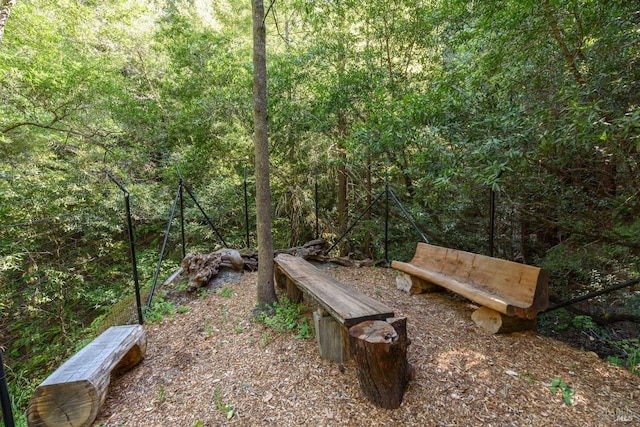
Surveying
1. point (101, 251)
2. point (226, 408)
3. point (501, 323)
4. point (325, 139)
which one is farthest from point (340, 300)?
point (101, 251)

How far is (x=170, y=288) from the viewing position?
4.18 meters

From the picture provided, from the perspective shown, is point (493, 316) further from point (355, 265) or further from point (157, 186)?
point (157, 186)

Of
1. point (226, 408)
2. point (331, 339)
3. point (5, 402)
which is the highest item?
point (5, 402)

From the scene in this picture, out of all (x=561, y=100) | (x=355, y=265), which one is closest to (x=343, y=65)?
(x=355, y=265)

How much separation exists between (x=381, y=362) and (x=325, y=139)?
5933mm

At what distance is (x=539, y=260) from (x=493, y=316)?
8.00ft

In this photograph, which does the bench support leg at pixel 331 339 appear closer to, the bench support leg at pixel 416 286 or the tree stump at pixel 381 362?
the tree stump at pixel 381 362

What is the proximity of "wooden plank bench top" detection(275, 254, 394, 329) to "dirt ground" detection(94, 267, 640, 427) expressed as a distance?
0.47 metres

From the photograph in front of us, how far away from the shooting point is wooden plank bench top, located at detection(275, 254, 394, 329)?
204 centimetres

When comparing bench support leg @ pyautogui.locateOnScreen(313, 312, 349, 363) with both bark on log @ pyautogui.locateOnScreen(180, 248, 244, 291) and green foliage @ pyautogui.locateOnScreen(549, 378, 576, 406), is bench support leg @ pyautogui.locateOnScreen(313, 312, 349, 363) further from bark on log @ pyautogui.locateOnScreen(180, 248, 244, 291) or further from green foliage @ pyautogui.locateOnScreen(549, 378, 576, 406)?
bark on log @ pyautogui.locateOnScreen(180, 248, 244, 291)

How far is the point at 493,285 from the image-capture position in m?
2.86

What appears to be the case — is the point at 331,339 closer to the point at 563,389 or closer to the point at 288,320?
the point at 288,320

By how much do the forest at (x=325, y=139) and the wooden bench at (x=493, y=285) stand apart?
75cm

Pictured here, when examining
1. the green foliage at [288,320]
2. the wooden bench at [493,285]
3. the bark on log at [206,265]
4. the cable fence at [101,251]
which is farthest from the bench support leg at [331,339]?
the bark on log at [206,265]
